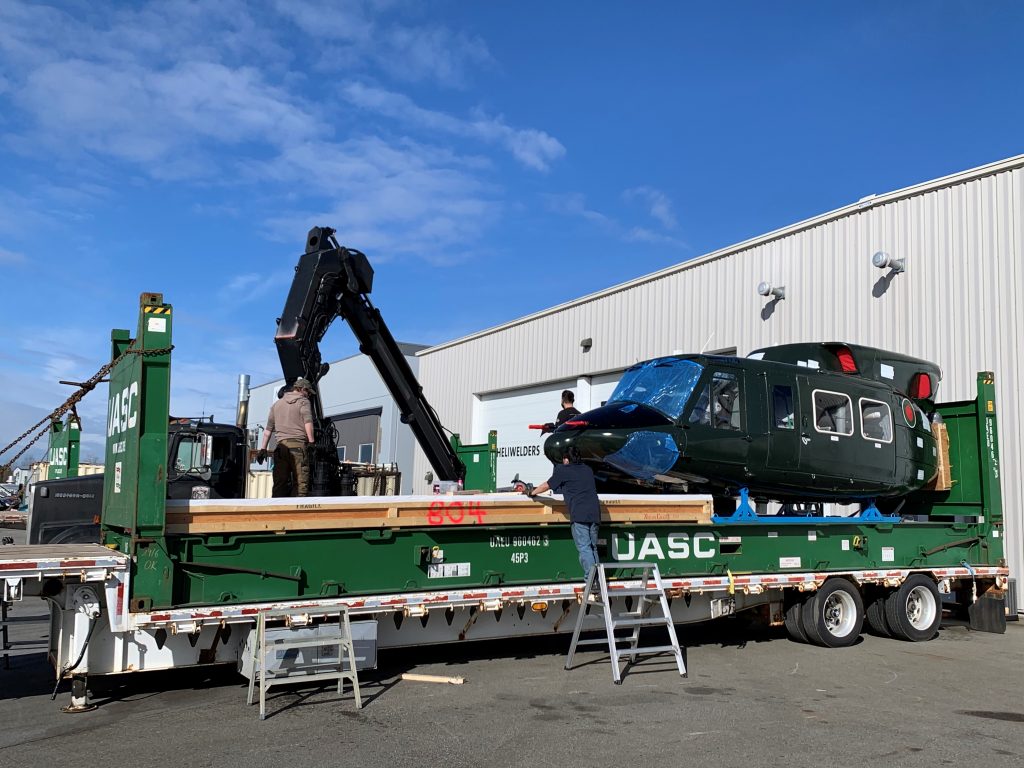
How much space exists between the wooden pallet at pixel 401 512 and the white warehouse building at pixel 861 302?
22.2ft

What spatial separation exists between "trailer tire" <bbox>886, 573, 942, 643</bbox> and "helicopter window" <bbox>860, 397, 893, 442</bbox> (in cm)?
172

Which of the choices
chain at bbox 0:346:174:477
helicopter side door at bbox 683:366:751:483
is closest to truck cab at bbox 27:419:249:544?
chain at bbox 0:346:174:477

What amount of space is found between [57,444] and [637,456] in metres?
11.0

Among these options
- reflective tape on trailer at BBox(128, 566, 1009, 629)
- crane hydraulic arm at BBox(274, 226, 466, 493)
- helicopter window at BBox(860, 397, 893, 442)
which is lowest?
reflective tape on trailer at BBox(128, 566, 1009, 629)

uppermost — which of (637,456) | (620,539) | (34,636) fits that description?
(637,456)

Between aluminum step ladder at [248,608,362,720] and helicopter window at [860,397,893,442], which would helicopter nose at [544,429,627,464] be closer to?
aluminum step ladder at [248,608,362,720]

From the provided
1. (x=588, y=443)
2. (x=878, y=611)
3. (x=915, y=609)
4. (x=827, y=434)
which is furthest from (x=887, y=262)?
(x=588, y=443)

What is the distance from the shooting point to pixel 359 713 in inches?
253

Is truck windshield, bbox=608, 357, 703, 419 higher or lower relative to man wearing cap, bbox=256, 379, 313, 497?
higher

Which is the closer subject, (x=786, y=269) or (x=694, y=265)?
(x=786, y=269)

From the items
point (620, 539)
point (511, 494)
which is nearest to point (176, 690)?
point (511, 494)

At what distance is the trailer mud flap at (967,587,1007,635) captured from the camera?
11.2 metres

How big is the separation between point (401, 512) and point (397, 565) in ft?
1.51

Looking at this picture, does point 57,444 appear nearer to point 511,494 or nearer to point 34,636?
point 34,636
